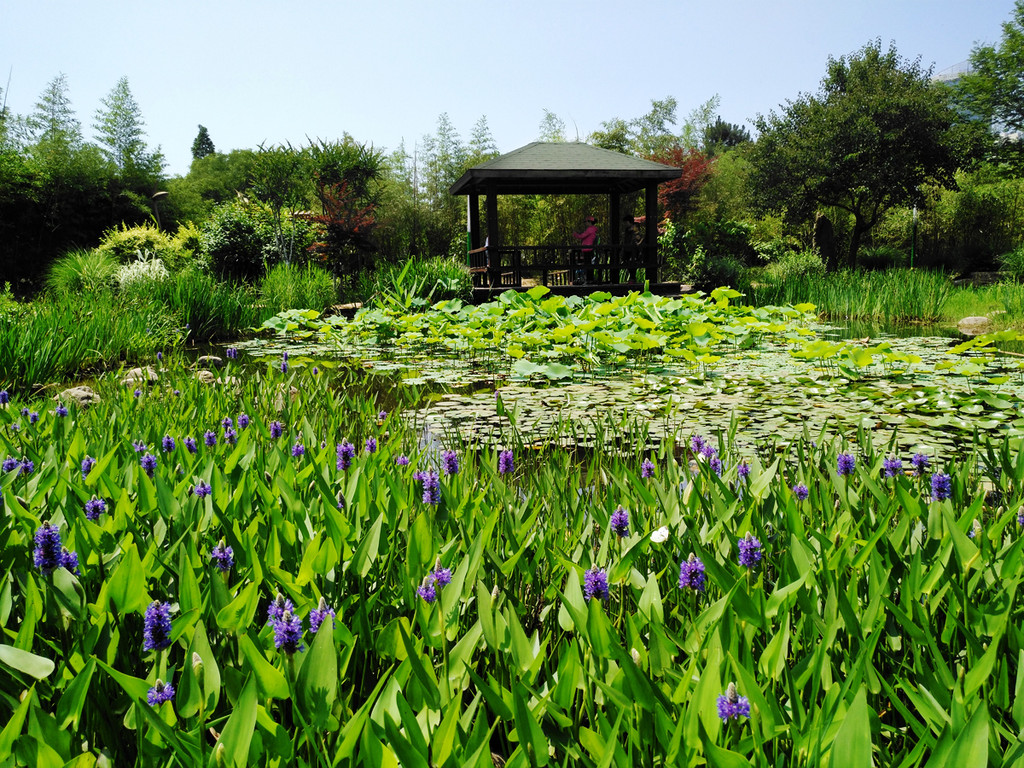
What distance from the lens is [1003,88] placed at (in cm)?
2284

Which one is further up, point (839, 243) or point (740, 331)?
point (839, 243)

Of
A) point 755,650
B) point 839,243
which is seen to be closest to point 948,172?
point 839,243

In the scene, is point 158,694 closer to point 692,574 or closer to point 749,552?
point 692,574

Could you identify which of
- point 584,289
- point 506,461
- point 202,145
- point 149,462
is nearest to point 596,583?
point 506,461

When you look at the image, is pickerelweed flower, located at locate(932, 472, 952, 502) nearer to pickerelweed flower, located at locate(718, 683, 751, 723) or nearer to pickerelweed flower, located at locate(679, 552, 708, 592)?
pickerelweed flower, located at locate(679, 552, 708, 592)

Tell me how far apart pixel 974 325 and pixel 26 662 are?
1156 centimetres

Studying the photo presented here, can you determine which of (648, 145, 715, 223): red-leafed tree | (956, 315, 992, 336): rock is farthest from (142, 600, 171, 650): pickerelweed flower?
(648, 145, 715, 223): red-leafed tree

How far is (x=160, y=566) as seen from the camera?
1361mm

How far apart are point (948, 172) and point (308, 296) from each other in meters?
18.6

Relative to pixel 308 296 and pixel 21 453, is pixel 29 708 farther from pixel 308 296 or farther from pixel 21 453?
pixel 308 296

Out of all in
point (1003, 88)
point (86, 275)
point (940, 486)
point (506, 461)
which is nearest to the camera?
point (940, 486)

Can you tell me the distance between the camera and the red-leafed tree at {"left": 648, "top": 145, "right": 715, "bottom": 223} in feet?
90.2

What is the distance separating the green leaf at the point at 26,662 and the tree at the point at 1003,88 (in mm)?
Answer: 28509

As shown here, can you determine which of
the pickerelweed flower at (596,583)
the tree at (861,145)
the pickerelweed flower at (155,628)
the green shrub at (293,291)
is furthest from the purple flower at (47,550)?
the tree at (861,145)
